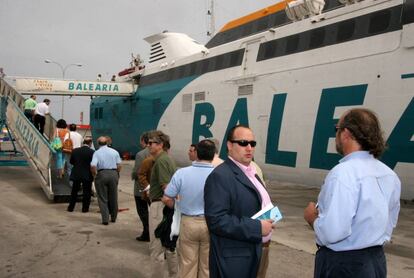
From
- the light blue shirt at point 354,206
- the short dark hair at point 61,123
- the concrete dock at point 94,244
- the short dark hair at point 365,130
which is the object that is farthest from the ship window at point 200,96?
the light blue shirt at point 354,206

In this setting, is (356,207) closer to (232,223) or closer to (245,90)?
(232,223)

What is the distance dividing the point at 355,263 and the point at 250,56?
46.4 ft

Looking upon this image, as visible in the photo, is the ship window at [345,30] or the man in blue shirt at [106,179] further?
the ship window at [345,30]

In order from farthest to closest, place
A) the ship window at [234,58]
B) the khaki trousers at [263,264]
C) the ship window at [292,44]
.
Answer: the ship window at [234,58] → the ship window at [292,44] → the khaki trousers at [263,264]

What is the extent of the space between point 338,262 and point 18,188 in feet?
39.4

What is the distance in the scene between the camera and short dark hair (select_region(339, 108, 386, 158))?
8.13 ft

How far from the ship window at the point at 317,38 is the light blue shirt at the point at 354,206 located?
37.7ft

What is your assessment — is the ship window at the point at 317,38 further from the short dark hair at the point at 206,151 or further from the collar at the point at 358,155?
the collar at the point at 358,155

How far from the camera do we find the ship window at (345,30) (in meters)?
12.4

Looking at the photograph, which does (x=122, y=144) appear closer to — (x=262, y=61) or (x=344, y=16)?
(x=262, y=61)

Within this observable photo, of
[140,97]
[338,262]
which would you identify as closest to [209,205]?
[338,262]

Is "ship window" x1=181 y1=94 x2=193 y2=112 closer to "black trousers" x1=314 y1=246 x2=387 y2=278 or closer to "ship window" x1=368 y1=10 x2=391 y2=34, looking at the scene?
"ship window" x1=368 y1=10 x2=391 y2=34

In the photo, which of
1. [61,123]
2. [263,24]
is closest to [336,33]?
[263,24]

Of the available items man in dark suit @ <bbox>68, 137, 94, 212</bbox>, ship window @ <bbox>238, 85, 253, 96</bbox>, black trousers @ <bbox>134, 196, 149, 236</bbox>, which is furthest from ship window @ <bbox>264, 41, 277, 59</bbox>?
black trousers @ <bbox>134, 196, 149, 236</bbox>
